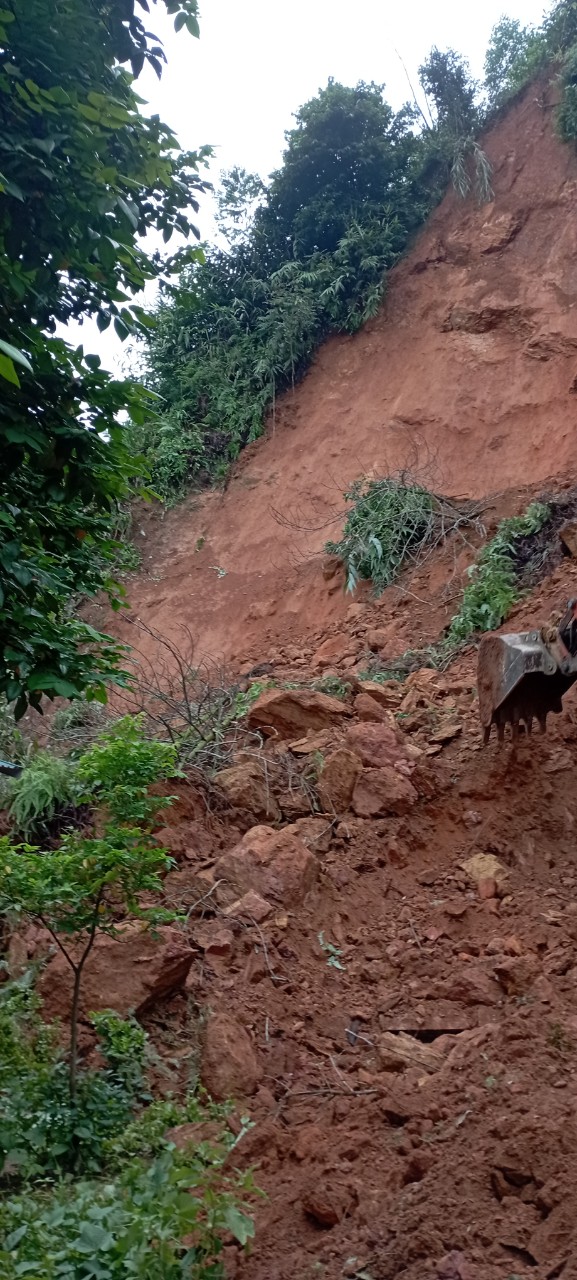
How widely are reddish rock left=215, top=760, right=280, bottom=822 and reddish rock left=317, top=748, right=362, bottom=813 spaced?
0.33 metres

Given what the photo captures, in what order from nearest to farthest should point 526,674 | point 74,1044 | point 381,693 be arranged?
point 74,1044 < point 526,674 < point 381,693

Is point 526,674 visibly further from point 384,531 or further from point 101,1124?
point 384,531

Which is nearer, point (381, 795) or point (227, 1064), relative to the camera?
point (227, 1064)

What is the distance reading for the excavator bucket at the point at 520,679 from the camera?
507cm

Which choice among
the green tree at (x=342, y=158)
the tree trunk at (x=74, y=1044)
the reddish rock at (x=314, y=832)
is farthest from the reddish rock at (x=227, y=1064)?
the green tree at (x=342, y=158)

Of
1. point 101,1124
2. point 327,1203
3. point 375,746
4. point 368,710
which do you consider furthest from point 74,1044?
point 368,710

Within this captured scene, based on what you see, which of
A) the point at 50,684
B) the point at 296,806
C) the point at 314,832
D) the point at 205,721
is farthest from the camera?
the point at 205,721

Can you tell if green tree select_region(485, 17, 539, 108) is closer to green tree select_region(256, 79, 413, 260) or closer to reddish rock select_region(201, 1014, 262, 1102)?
green tree select_region(256, 79, 413, 260)

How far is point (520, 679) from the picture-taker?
525 cm

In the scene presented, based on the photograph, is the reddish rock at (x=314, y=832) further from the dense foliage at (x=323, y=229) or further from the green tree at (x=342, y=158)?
the green tree at (x=342, y=158)

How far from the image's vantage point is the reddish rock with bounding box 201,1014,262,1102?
406 centimetres

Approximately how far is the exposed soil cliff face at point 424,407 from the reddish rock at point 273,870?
18.5 feet

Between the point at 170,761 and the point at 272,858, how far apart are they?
135 centimetres

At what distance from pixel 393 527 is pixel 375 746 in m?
4.69
